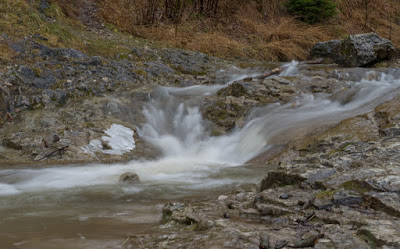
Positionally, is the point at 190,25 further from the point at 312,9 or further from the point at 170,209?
the point at 170,209

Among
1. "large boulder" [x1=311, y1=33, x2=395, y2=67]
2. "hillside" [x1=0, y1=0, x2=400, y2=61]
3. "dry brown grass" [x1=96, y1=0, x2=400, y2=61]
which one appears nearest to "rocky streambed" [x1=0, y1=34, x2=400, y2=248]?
"large boulder" [x1=311, y1=33, x2=395, y2=67]

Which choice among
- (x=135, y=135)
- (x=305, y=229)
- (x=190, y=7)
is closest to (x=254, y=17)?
(x=190, y=7)

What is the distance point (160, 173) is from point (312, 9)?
1206 cm


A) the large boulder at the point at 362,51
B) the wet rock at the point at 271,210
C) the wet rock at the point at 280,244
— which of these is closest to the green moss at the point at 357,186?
the wet rock at the point at 271,210

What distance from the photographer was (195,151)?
21.7ft

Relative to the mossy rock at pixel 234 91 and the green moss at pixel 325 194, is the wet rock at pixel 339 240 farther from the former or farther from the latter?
the mossy rock at pixel 234 91

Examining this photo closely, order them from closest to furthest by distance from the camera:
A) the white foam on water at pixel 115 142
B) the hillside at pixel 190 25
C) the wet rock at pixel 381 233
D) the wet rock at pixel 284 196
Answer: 1. the wet rock at pixel 381 233
2. the wet rock at pixel 284 196
3. the white foam on water at pixel 115 142
4. the hillside at pixel 190 25

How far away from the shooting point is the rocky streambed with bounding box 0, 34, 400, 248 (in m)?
2.34

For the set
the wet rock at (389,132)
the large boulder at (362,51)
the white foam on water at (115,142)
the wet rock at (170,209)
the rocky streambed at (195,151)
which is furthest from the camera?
the large boulder at (362,51)

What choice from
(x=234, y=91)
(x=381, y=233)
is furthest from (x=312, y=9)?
(x=381, y=233)

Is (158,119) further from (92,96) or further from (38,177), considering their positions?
(38,177)

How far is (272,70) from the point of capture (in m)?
9.83

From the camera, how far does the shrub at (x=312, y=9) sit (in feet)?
48.1

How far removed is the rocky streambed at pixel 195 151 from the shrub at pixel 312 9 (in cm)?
543
